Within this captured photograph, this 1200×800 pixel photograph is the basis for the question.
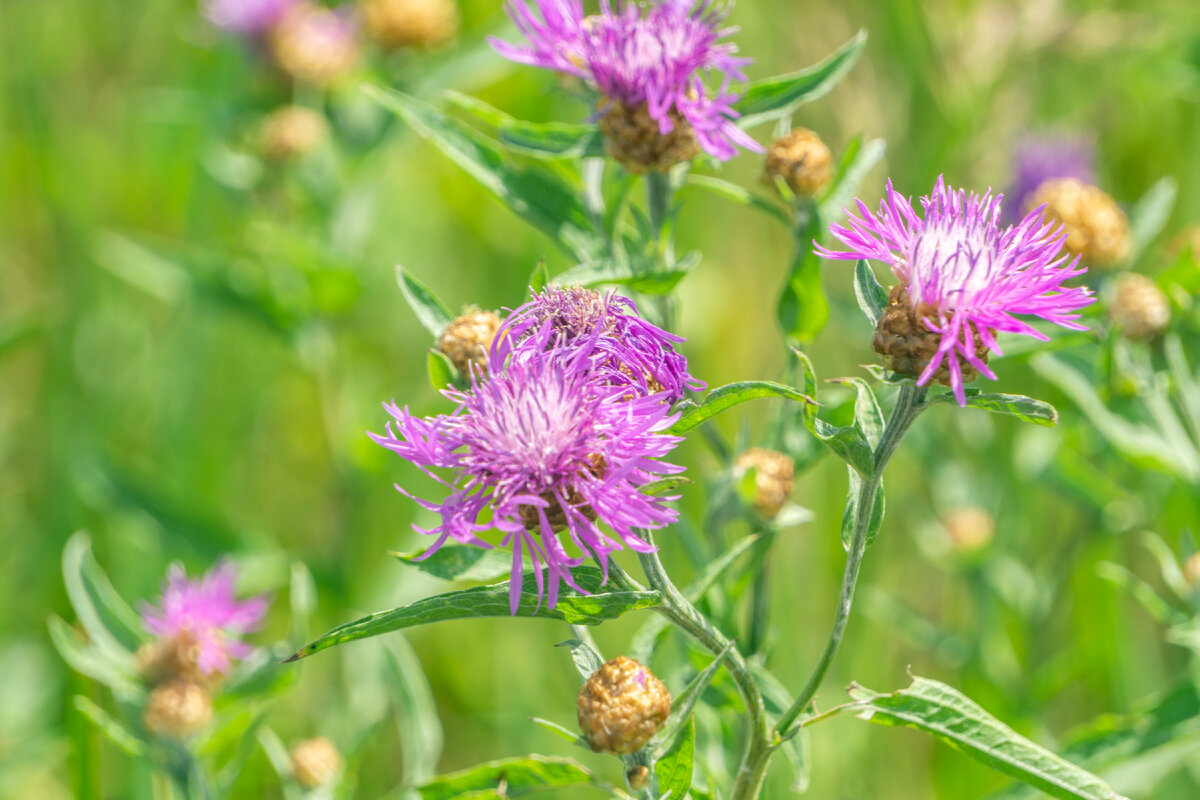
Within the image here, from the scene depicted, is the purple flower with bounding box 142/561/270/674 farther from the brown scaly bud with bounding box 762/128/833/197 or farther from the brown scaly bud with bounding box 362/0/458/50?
the brown scaly bud with bounding box 362/0/458/50

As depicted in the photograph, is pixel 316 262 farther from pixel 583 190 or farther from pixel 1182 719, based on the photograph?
pixel 1182 719

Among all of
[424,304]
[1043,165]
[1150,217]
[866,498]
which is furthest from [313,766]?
Result: [1043,165]

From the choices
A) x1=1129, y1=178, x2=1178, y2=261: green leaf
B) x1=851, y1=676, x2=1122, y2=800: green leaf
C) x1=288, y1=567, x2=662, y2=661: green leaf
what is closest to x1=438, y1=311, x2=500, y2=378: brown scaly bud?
x1=288, y1=567, x2=662, y2=661: green leaf

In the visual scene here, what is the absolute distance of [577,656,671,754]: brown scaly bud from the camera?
4.91ft

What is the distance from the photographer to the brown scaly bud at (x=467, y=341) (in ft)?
5.82

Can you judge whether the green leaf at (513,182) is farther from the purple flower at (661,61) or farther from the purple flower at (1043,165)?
the purple flower at (1043,165)

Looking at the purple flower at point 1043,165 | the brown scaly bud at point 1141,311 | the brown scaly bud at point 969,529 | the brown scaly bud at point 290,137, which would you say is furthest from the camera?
the brown scaly bud at point 290,137

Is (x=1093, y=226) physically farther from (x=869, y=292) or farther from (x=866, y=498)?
(x=866, y=498)

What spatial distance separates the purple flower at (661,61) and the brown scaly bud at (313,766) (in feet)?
4.56

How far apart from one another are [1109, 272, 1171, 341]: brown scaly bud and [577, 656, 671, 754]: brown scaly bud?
54.1 inches

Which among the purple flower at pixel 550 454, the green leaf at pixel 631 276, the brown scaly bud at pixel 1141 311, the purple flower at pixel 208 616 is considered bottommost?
the purple flower at pixel 208 616

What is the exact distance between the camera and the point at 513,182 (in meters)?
2.13

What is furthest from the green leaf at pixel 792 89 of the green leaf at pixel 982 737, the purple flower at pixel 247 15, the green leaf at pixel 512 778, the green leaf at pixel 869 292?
the purple flower at pixel 247 15

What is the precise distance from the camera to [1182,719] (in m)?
2.06
